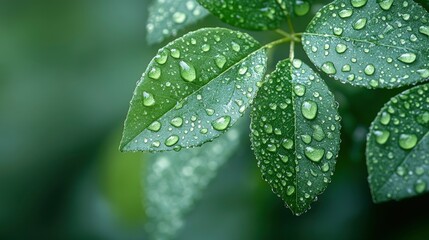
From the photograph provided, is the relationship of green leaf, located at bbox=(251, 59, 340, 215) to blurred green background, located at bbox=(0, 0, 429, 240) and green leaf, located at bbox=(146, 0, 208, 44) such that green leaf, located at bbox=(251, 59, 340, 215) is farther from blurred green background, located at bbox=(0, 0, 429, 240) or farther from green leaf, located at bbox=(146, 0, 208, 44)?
blurred green background, located at bbox=(0, 0, 429, 240)

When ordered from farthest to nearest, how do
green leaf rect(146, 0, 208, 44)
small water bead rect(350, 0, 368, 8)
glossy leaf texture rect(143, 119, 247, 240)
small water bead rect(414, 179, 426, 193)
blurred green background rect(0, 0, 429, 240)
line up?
1. blurred green background rect(0, 0, 429, 240)
2. glossy leaf texture rect(143, 119, 247, 240)
3. green leaf rect(146, 0, 208, 44)
4. small water bead rect(350, 0, 368, 8)
5. small water bead rect(414, 179, 426, 193)

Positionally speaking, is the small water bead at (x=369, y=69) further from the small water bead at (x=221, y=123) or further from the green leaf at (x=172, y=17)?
the green leaf at (x=172, y=17)

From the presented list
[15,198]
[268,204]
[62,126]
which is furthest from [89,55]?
[268,204]

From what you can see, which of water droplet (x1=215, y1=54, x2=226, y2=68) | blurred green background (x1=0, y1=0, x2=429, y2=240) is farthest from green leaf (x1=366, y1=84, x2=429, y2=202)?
blurred green background (x1=0, y1=0, x2=429, y2=240)

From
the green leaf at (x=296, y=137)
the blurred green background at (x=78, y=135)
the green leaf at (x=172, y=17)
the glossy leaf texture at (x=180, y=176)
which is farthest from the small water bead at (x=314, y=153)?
the blurred green background at (x=78, y=135)

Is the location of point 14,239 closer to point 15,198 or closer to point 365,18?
point 15,198
